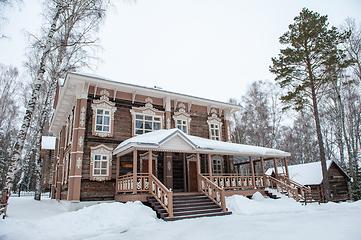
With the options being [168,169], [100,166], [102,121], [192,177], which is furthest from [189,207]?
[102,121]

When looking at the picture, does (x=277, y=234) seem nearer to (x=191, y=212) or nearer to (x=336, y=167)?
(x=191, y=212)

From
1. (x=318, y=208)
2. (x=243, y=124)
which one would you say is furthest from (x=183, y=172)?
(x=243, y=124)

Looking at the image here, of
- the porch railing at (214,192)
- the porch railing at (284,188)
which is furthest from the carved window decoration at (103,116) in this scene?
the porch railing at (284,188)

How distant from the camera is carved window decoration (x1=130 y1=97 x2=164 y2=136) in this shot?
50.4ft

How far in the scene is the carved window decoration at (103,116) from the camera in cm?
1406

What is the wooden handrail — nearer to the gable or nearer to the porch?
the porch

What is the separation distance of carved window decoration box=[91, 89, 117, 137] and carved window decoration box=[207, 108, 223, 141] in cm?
739

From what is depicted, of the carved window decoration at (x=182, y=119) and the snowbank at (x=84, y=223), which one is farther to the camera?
the carved window decoration at (x=182, y=119)

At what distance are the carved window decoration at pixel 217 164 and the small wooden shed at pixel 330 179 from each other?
8248 millimetres

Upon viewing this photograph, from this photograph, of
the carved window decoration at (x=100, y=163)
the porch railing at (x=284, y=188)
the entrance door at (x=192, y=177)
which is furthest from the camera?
the entrance door at (x=192, y=177)

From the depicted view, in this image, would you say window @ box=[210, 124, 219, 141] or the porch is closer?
the porch

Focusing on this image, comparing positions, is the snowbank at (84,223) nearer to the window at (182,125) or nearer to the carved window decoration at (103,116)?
the carved window decoration at (103,116)

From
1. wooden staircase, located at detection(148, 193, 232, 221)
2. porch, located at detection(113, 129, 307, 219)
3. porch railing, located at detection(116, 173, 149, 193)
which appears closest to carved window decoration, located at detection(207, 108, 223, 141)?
porch, located at detection(113, 129, 307, 219)

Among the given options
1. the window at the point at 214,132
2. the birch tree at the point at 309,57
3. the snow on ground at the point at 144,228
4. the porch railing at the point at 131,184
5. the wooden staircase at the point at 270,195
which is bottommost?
the snow on ground at the point at 144,228
